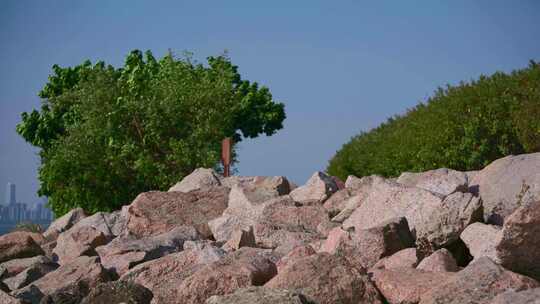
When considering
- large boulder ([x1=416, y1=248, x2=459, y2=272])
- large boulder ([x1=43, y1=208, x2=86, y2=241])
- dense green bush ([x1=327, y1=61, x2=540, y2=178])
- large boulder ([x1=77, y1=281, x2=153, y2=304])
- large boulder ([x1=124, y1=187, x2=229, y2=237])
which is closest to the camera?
large boulder ([x1=416, y1=248, x2=459, y2=272])

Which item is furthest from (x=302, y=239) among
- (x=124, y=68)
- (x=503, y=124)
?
(x=124, y=68)

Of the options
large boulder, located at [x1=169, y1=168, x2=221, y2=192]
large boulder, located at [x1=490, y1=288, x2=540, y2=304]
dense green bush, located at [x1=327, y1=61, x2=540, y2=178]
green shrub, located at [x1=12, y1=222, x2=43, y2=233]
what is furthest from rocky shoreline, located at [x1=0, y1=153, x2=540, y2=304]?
green shrub, located at [x1=12, y1=222, x2=43, y2=233]

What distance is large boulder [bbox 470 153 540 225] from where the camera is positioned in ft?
26.8

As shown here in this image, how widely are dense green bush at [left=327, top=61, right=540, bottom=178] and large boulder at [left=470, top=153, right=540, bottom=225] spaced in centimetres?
410

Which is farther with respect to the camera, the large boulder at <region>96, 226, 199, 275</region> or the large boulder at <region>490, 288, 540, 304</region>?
the large boulder at <region>96, 226, 199, 275</region>

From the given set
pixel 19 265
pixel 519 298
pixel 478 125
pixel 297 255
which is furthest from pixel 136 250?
pixel 478 125

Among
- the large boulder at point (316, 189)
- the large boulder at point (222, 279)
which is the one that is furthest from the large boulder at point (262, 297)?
the large boulder at point (316, 189)

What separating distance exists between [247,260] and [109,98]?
47.2ft

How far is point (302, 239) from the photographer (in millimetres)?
8516

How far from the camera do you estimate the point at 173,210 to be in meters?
11.5

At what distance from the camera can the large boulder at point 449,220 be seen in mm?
7477

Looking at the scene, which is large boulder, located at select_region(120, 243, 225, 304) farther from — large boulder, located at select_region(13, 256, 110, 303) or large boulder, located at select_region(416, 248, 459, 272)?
large boulder, located at select_region(416, 248, 459, 272)

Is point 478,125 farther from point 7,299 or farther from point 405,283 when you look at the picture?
point 7,299

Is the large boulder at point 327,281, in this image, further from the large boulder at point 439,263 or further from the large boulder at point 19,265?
the large boulder at point 19,265
